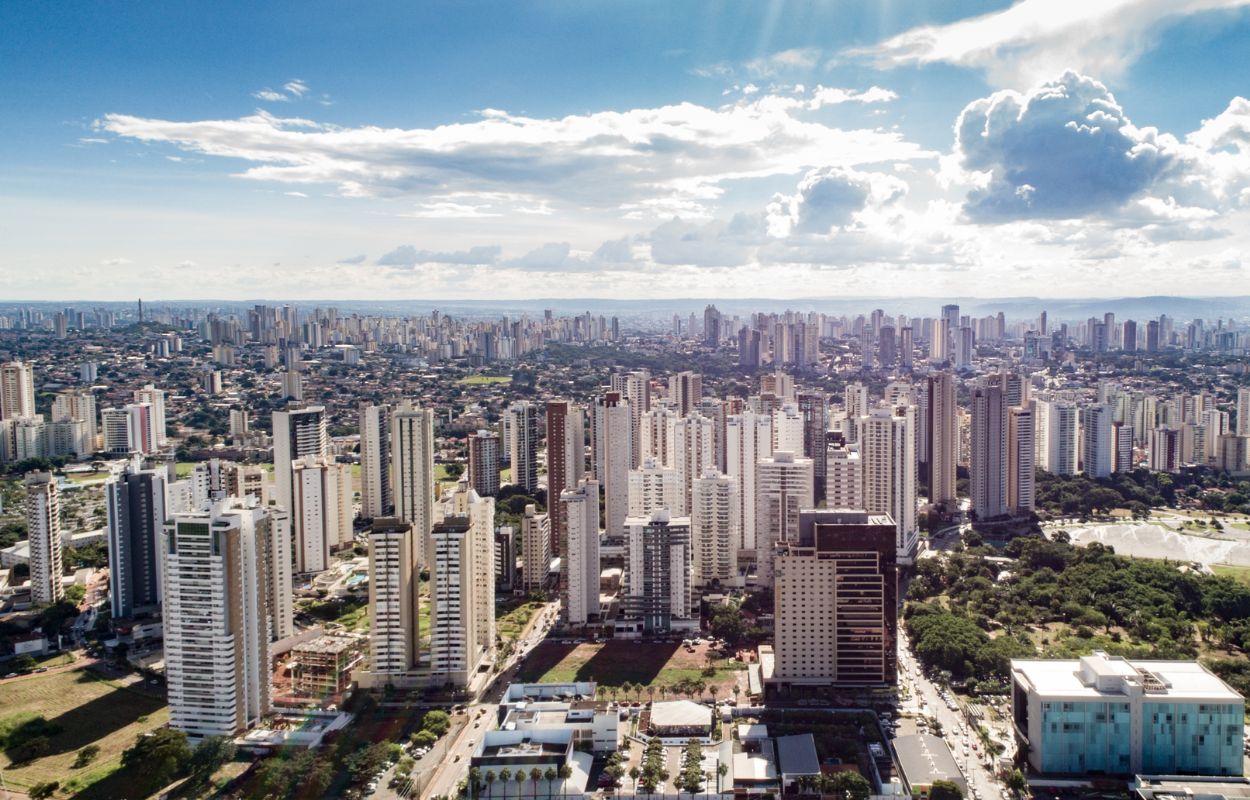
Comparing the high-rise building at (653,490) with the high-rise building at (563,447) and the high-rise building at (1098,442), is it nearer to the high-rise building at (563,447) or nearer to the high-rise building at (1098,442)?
the high-rise building at (563,447)

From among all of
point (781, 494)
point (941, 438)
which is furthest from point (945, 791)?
point (941, 438)

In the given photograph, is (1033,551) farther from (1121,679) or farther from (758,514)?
(1121,679)

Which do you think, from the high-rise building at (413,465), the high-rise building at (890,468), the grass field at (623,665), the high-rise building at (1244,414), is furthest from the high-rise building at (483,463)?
the high-rise building at (1244,414)

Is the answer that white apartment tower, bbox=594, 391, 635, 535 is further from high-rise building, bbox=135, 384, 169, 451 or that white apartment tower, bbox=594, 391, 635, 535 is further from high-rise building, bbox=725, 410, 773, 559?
high-rise building, bbox=135, 384, 169, 451

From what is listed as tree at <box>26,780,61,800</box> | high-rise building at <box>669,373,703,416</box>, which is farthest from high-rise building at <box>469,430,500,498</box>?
tree at <box>26,780,61,800</box>

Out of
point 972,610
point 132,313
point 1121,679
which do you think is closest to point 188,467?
point 972,610

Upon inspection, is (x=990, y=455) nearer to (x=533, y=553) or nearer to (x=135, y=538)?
(x=533, y=553)
